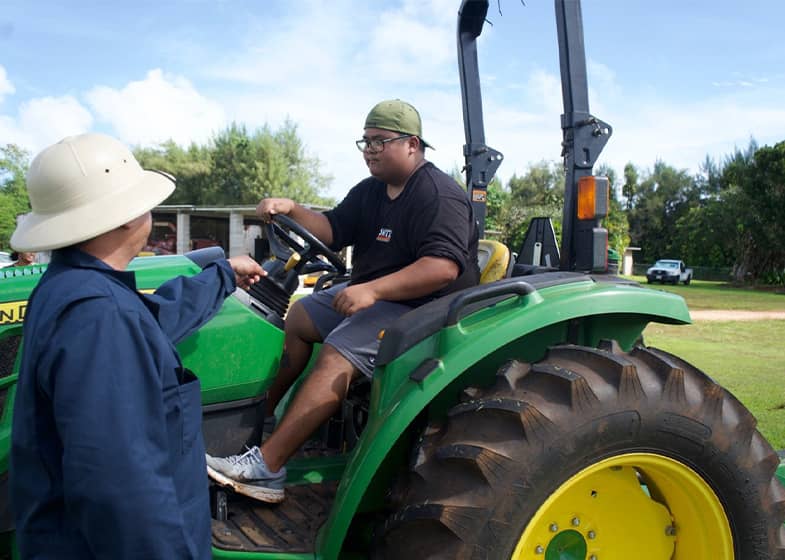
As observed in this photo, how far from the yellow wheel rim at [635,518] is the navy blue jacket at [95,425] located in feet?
4.21

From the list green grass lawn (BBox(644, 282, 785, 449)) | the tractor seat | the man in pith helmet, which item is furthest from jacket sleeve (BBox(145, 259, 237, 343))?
green grass lawn (BBox(644, 282, 785, 449))

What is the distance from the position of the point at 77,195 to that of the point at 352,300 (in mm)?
1211

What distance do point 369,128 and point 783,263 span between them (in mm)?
37091

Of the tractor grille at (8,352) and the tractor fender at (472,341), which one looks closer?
the tractor fender at (472,341)

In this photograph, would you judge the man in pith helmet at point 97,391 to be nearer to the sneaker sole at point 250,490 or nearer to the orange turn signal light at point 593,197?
the sneaker sole at point 250,490

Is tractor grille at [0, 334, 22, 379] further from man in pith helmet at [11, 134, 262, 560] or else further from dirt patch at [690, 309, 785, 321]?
dirt patch at [690, 309, 785, 321]

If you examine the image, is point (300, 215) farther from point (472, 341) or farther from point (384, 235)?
point (472, 341)

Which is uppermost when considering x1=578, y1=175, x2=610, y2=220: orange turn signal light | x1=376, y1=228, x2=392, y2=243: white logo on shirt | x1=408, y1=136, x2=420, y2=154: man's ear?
x1=408, y1=136, x2=420, y2=154: man's ear

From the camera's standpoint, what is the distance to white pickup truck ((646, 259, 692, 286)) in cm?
3600

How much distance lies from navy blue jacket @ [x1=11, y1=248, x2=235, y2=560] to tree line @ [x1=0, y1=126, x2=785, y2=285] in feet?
80.8

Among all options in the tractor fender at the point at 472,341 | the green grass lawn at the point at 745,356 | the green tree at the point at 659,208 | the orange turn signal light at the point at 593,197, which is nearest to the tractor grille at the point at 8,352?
the tractor fender at the point at 472,341

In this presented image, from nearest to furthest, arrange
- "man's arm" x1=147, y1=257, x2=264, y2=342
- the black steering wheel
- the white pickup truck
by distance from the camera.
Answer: "man's arm" x1=147, y1=257, x2=264, y2=342 < the black steering wheel < the white pickup truck

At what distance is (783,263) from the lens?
3391 centimetres

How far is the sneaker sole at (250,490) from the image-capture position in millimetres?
2203
